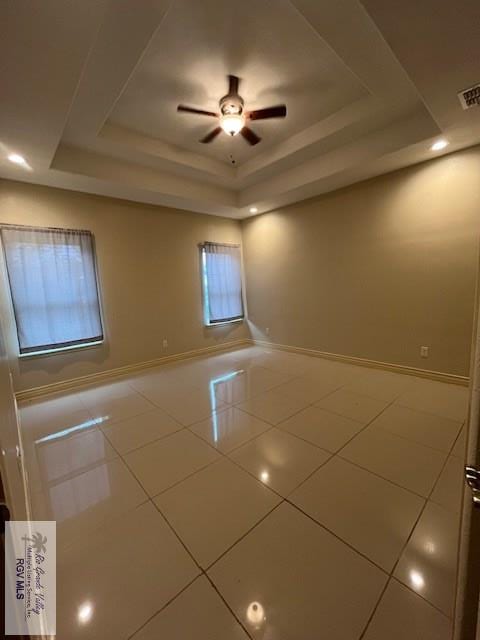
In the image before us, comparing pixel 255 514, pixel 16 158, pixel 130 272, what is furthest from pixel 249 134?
pixel 255 514

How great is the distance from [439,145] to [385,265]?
1295 mm

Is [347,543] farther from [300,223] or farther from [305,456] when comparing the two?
[300,223]

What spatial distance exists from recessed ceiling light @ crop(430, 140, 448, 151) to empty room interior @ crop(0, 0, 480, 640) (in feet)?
0.34

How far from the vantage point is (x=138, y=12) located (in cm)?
143

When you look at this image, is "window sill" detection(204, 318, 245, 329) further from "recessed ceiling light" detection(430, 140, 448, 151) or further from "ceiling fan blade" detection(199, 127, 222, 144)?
"recessed ceiling light" detection(430, 140, 448, 151)

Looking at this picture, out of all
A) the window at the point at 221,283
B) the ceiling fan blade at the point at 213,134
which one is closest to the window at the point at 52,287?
the window at the point at 221,283

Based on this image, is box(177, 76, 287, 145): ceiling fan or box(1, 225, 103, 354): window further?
box(1, 225, 103, 354): window

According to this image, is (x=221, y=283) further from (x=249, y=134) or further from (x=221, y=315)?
(x=249, y=134)

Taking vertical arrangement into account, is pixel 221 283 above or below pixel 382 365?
above

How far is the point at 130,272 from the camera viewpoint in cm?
382

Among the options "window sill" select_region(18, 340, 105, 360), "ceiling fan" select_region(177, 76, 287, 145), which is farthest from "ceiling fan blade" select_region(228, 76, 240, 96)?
"window sill" select_region(18, 340, 105, 360)

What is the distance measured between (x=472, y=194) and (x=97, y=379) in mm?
4928

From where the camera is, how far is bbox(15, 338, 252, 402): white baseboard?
314cm

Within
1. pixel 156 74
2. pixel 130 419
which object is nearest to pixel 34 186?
pixel 156 74
